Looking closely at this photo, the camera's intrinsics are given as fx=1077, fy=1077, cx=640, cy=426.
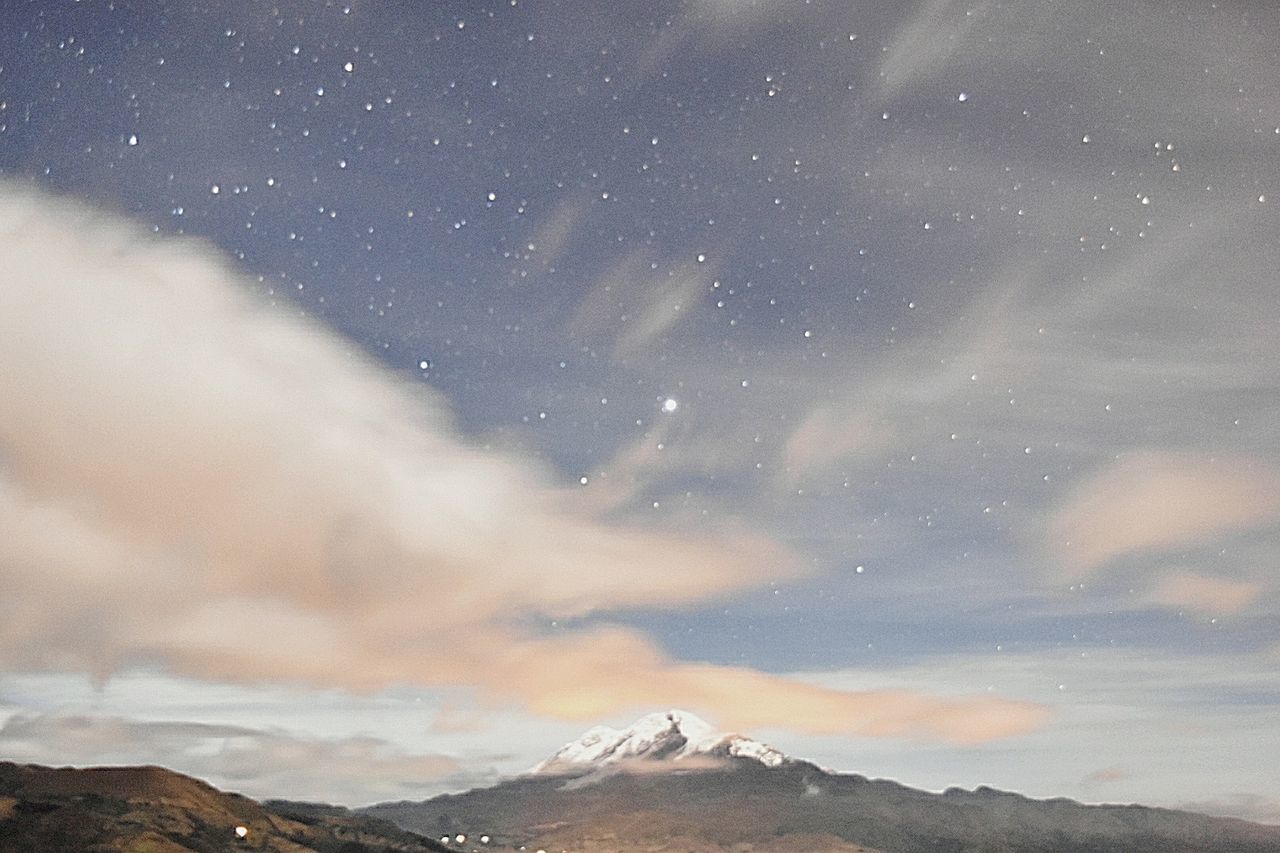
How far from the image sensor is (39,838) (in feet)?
645

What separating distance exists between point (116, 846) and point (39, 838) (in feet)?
47.7

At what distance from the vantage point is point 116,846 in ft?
642
